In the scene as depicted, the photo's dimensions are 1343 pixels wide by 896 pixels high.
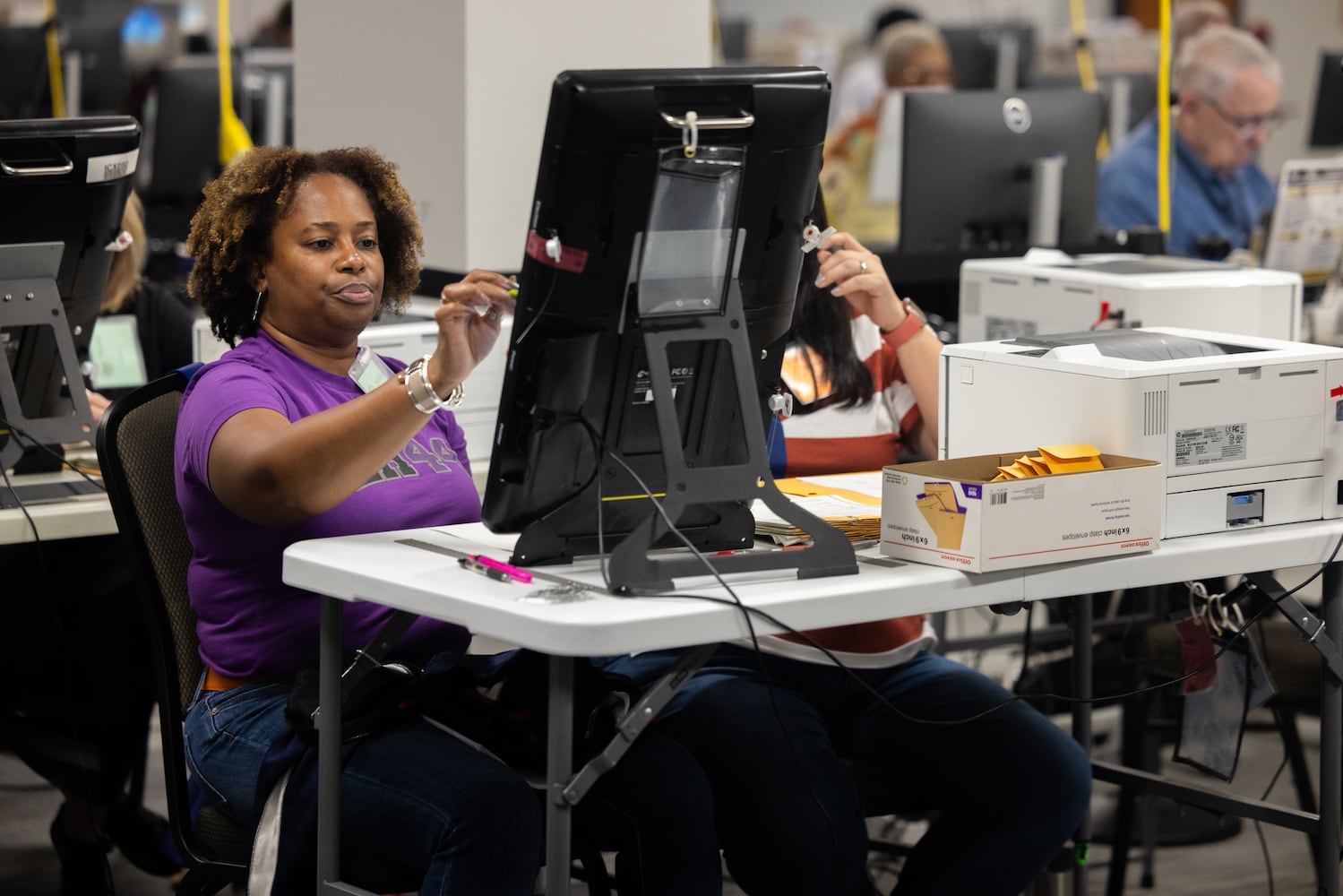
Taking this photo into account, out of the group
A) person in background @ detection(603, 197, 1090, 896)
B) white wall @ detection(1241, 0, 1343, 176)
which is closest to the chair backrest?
person in background @ detection(603, 197, 1090, 896)

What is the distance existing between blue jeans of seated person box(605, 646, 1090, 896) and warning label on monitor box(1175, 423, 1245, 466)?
397 mm

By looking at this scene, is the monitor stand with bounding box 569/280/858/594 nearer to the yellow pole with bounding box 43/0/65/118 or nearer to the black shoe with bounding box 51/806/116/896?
the black shoe with bounding box 51/806/116/896

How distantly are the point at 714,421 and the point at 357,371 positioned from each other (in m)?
0.48

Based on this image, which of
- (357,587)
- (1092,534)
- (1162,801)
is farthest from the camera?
(1162,801)

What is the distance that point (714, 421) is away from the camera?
1.75 meters

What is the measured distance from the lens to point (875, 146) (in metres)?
5.46

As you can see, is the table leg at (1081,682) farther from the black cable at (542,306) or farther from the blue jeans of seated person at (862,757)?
the black cable at (542,306)

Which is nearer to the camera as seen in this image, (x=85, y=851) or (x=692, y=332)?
(x=692, y=332)

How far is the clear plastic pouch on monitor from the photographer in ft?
5.42

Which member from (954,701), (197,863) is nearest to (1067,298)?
(954,701)

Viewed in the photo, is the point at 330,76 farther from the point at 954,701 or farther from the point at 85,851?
the point at 954,701

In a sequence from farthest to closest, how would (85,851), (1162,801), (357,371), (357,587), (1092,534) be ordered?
(1162,801)
(85,851)
(357,371)
(1092,534)
(357,587)

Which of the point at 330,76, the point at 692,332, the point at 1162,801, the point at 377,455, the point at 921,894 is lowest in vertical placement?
the point at 1162,801

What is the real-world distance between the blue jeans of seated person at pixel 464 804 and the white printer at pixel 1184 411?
54 centimetres
